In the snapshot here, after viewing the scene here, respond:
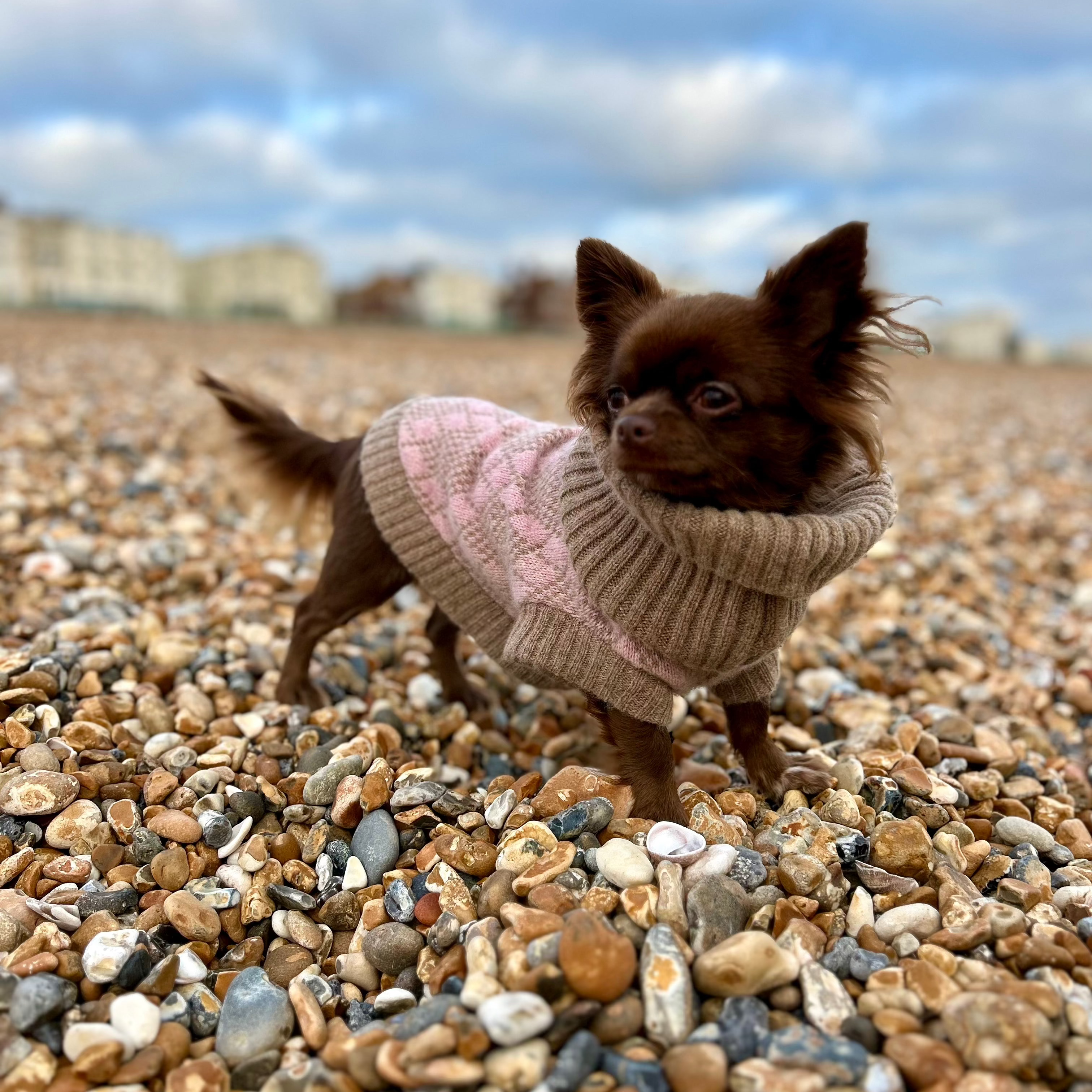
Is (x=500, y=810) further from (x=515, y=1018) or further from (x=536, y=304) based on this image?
(x=536, y=304)

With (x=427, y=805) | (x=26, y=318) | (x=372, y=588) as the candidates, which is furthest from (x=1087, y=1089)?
(x=26, y=318)

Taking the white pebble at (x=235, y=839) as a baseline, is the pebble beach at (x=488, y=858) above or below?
above

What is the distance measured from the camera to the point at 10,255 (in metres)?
51.9

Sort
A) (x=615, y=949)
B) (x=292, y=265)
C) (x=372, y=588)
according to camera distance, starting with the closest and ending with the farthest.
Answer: (x=615, y=949) → (x=372, y=588) → (x=292, y=265)

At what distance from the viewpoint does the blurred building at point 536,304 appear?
1549 inches

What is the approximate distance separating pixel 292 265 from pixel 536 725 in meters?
74.1

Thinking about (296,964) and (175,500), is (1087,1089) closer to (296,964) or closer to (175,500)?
(296,964)

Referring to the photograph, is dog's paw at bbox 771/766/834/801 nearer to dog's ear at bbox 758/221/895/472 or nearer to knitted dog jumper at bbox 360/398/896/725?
knitted dog jumper at bbox 360/398/896/725

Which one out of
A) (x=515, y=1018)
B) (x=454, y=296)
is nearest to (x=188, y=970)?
(x=515, y=1018)

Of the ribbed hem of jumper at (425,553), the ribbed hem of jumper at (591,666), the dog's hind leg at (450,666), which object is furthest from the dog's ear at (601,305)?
the dog's hind leg at (450,666)

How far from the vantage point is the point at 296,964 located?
2.32 meters

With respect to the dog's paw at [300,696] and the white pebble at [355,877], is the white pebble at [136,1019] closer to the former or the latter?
the white pebble at [355,877]

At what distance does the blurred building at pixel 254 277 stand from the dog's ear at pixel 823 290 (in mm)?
67847

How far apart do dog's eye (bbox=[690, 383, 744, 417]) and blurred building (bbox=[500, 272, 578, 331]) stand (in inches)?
1383
